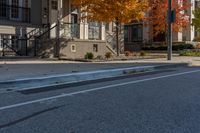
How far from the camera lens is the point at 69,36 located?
2642cm

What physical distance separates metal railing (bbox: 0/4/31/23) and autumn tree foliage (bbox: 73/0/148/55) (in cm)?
383

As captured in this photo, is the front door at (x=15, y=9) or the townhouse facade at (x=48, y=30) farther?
the front door at (x=15, y=9)

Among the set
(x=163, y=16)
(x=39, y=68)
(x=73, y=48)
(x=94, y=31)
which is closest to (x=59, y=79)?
(x=39, y=68)

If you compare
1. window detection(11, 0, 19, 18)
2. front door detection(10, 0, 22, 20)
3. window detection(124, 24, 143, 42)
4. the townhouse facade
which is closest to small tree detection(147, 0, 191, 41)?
the townhouse facade

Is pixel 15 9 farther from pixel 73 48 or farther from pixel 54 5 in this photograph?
pixel 73 48

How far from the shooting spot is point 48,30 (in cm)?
2528

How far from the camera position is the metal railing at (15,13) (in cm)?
2597

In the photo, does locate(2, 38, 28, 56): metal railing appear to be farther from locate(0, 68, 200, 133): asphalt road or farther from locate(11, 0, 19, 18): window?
locate(0, 68, 200, 133): asphalt road

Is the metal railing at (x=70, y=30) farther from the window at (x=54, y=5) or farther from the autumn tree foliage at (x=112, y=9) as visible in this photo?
the window at (x=54, y=5)

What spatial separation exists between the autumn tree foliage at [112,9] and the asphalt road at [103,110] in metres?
14.0

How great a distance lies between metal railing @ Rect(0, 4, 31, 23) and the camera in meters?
26.0

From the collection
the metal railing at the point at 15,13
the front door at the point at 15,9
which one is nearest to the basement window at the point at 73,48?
the metal railing at the point at 15,13

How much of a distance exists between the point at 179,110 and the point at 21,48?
729 inches

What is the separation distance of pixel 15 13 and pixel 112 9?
7.27 m
